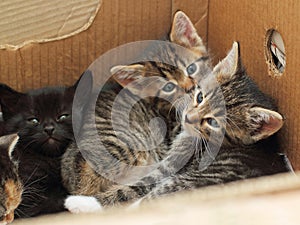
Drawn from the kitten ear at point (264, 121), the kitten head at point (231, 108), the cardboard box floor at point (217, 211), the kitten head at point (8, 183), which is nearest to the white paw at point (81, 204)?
the kitten head at point (8, 183)

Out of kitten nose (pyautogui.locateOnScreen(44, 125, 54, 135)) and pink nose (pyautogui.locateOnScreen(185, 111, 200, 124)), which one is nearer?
pink nose (pyautogui.locateOnScreen(185, 111, 200, 124))

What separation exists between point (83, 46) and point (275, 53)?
2.46 feet

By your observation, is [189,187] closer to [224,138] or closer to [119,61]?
[224,138]

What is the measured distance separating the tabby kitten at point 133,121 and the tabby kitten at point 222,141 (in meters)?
0.06

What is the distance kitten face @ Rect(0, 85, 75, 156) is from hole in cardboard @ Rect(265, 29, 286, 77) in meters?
0.72

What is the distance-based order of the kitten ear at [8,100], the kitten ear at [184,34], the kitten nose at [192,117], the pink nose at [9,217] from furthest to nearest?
the kitten ear at [184,34]
the kitten ear at [8,100]
the kitten nose at [192,117]
the pink nose at [9,217]

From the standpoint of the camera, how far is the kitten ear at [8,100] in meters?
2.16

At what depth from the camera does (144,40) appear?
2.46 m

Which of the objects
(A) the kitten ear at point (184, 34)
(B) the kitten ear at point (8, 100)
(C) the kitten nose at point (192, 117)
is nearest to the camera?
(C) the kitten nose at point (192, 117)

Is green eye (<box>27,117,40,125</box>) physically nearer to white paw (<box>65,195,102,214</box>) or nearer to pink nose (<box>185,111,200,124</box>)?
white paw (<box>65,195,102,214</box>)

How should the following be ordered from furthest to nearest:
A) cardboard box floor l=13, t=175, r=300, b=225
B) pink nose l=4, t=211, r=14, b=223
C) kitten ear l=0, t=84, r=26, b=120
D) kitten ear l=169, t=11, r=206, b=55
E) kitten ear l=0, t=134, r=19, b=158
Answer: kitten ear l=169, t=11, r=206, b=55
kitten ear l=0, t=84, r=26, b=120
kitten ear l=0, t=134, r=19, b=158
pink nose l=4, t=211, r=14, b=223
cardboard box floor l=13, t=175, r=300, b=225

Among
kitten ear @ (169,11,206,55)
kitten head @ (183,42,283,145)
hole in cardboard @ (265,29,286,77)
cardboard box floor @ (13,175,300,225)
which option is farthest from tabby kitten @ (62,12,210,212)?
cardboard box floor @ (13,175,300,225)

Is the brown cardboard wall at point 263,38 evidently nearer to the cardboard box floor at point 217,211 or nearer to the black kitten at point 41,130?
the black kitten at point 41,130

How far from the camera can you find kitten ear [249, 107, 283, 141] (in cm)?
191
